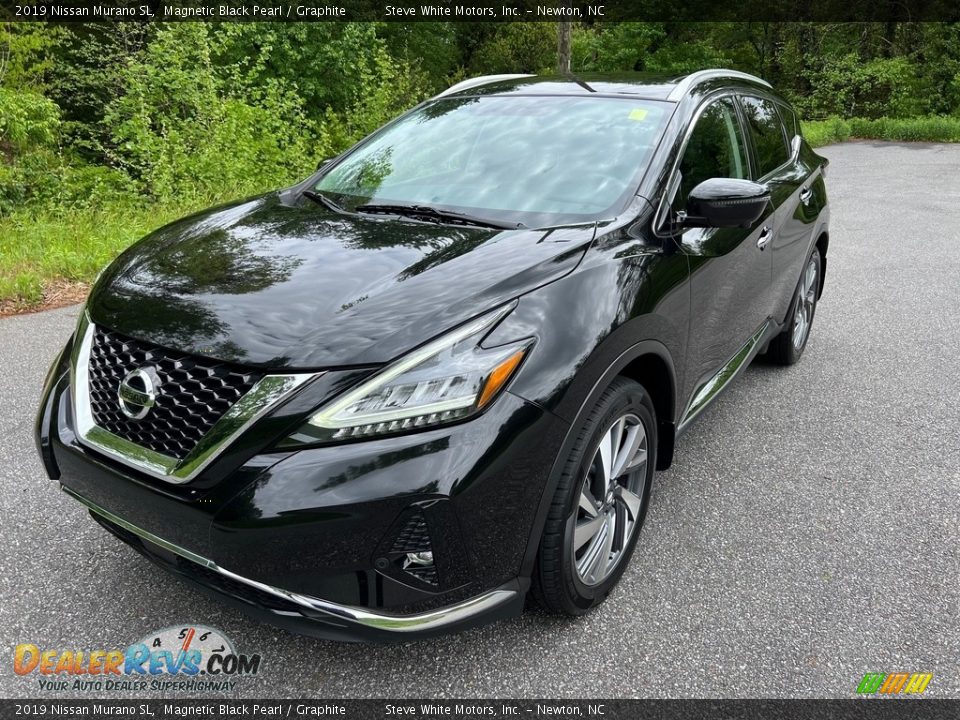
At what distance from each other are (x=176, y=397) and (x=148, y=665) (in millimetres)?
887

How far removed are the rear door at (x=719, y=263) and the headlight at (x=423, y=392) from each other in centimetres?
118

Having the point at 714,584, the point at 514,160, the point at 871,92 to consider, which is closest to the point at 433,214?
the point at 514,160

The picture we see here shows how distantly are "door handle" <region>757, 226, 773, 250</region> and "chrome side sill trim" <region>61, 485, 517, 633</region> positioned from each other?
232cm

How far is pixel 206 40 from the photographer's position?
10.2 meters

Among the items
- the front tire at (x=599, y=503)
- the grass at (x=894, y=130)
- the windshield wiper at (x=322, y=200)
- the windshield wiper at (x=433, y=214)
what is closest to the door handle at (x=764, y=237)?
the front tire at (x=599, y=503)

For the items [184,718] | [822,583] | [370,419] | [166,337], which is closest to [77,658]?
[184,718]

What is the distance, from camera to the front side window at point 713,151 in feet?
9.68

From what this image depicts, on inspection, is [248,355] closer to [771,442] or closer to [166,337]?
[166,337]

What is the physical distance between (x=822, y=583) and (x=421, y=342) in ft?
5.88

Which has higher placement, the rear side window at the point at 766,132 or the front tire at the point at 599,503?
the rear side window at the point at 766,132

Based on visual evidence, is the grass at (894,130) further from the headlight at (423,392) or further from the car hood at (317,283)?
the headlight at (423,392)

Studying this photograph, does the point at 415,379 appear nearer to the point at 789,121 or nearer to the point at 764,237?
the point at 764,237

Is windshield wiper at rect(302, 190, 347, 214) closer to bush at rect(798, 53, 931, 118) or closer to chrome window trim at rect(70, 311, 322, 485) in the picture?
chrome window trim at rect(70, 311, 322, 485)

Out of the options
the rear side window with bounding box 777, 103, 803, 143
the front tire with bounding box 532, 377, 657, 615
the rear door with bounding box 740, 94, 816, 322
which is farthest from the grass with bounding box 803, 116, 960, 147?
the front tire with bounding box 532, 377, 657, 615
